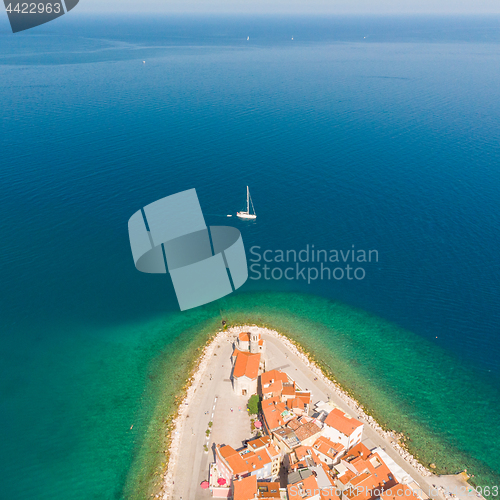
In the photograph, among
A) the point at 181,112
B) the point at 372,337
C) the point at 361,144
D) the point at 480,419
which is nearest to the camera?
the point at 480,419

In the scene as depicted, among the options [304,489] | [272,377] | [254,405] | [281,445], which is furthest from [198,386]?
[304,489]

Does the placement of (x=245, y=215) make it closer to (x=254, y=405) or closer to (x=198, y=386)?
(x=198, y=386)

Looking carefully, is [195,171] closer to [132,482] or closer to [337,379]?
[337,379]

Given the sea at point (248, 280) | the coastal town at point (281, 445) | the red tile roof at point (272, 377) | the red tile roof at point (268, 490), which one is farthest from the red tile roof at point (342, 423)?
the red tile roof at point (268, 490)

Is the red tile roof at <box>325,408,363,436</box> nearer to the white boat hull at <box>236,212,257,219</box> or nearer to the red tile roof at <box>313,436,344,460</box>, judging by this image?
the red tile roof at <box>313,436,344,460</box>

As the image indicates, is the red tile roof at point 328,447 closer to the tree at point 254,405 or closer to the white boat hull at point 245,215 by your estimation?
the tree at point 254,405

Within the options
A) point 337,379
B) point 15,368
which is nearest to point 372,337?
point 337,379
